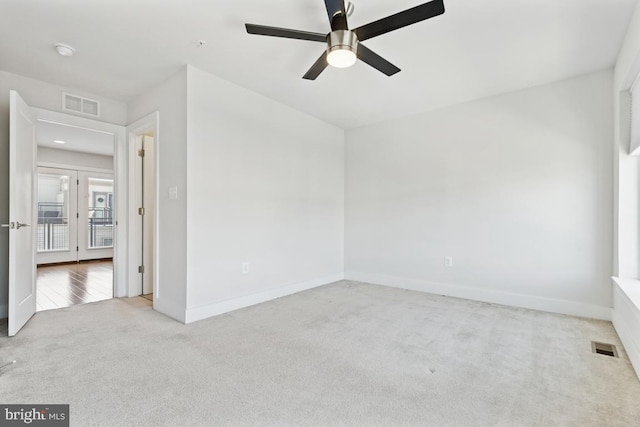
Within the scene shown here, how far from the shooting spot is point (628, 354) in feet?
7.22

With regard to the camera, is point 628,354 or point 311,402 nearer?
point 311,402

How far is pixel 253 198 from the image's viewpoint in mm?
3574

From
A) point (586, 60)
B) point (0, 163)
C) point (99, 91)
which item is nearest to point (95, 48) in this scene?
point (99, 91)

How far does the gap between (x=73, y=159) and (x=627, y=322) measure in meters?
9.02

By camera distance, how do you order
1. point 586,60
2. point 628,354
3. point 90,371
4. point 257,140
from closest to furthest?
1. point 90,371
2. point 628,354
3. point 586,60
4. point 257,140

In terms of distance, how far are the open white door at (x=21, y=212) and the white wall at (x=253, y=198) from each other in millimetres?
1368

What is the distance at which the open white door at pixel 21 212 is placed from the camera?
2.57 m

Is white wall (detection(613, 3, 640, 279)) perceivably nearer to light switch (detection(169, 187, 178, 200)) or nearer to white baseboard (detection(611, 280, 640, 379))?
white baseboard (detection(611, 280, 640, 379))

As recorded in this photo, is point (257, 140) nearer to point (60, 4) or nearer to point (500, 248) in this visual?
point (60, 4)

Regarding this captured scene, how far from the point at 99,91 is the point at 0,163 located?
119 cm

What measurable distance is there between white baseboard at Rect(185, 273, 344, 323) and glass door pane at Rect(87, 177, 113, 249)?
553 cm

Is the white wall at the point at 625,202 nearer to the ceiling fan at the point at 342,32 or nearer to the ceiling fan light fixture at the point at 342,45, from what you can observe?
the ceiling fan at the point at 342,32

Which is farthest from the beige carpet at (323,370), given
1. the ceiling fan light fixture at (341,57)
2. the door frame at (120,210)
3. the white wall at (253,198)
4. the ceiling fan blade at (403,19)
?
the ceiling fan blade at (403,19)

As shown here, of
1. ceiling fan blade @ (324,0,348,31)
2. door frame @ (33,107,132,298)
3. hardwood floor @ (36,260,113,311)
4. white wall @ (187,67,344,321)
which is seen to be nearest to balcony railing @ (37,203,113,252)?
hardwood floor @ (36,260,113,311)
